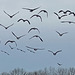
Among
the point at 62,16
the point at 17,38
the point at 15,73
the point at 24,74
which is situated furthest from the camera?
the point at 15,73

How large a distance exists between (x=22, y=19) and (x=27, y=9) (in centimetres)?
318

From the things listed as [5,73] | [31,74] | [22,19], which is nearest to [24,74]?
[31,74]

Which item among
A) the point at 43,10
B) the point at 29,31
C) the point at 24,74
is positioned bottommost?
the point at 29,31

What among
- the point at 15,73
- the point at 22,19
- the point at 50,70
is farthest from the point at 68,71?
the point at 22,19

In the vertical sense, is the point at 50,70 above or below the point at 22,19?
above

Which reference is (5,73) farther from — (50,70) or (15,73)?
(50,70)

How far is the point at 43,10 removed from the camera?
3881 centimetres

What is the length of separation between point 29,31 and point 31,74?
69.2 metres

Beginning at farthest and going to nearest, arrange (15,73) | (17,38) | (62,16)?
1. (15,73)
2. (17,38)
3. (62,16)

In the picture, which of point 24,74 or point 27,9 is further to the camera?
point 24,74

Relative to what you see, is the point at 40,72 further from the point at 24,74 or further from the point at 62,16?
the point at 62,16

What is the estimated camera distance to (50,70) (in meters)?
113

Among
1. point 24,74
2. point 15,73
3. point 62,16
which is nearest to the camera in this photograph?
point 62,16

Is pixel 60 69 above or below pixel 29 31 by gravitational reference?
above
